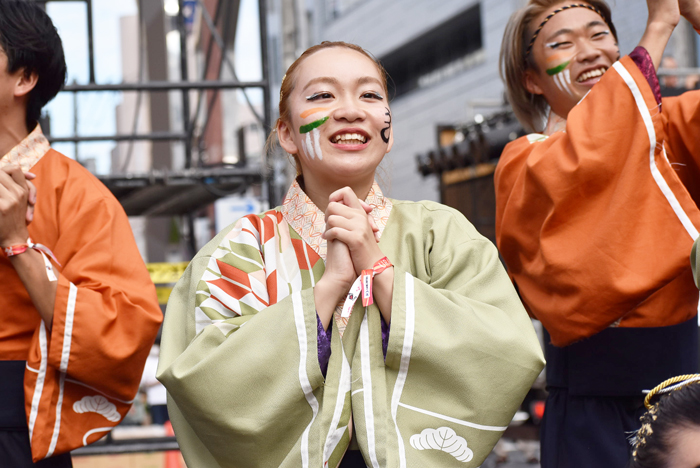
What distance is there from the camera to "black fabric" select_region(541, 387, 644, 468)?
167 cm

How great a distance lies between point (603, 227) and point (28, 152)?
1299 mm

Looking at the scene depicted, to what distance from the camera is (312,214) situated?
60.2 inches

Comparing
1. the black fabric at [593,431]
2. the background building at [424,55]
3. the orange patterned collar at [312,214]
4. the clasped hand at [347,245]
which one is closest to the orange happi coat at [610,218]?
the black fabric at [593,431]

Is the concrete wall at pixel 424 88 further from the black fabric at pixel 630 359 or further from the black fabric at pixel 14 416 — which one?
the black fabric at pixel 14 416

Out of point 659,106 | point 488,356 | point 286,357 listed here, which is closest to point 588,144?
point 659,106

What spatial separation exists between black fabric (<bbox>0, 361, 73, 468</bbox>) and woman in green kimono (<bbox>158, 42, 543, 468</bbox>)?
416 mm

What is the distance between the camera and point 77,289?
157 centimetres

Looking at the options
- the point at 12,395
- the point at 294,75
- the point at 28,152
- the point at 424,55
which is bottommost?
the point at 12,395

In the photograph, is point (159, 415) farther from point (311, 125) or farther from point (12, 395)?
point (311, 125)

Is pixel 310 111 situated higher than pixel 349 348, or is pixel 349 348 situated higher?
pixel 310 111

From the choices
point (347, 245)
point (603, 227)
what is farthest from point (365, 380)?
point (603, 227)

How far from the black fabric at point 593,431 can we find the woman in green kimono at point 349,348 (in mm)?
467

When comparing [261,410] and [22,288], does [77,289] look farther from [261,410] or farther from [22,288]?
[261,410]

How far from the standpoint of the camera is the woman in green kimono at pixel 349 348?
1.29 meters
